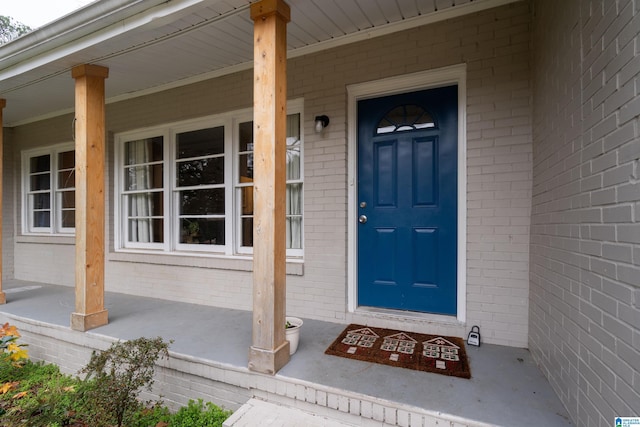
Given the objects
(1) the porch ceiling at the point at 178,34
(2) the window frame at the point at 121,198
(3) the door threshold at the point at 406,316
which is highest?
(1) the porch ceiling at the point at 178,34

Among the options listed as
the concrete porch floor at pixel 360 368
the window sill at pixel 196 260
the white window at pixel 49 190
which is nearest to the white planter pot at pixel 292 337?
the concrete porch floor at pixel 360 368

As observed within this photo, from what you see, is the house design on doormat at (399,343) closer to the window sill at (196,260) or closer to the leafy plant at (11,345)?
the window sill at (196,260)

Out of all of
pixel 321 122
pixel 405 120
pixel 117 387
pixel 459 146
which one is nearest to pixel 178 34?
pixel 321 122

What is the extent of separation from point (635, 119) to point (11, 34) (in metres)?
16.9

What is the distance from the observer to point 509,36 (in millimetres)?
2396

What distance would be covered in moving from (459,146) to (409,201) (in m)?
0.61

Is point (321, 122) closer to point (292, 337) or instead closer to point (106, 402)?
point (292, 337)

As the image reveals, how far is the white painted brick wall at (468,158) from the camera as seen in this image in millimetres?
2391

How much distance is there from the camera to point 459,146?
2.60 meters

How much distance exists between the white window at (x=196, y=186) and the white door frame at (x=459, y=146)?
0.60m

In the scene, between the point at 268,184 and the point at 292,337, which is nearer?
the point at 268,184

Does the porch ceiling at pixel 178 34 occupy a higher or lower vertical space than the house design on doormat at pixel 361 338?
higher

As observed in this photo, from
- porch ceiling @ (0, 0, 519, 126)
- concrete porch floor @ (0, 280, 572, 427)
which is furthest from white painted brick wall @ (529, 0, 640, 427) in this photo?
porch ceiling @ (0, 0, 519, 126)

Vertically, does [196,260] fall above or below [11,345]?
above
